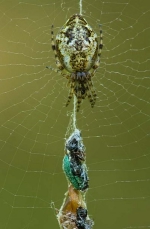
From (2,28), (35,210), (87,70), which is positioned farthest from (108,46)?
(87,70)

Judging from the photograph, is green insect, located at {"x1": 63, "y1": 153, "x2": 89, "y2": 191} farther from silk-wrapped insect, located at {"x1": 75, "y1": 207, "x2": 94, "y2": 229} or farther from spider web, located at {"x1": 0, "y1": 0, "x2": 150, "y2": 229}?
spider web, located at {"x1": 0, "y1": 0, "x2": 150, "y2": 229}

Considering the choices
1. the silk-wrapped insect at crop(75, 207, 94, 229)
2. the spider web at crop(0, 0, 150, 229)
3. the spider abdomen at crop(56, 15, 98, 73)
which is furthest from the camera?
the spider web at crop(0, 0, 150, 229)

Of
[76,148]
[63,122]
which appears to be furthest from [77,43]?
[63,122]

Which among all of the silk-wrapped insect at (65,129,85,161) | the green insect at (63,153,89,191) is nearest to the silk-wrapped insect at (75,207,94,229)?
the green insect at (63,153,89,191)

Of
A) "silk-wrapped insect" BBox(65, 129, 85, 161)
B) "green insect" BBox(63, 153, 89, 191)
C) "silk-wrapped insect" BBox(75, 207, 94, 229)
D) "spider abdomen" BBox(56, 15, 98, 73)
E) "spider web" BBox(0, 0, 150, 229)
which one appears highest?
"spider web" BBox(0, 0, 150, 229)

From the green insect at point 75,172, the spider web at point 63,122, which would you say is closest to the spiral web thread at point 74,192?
the green insect at point 75,172

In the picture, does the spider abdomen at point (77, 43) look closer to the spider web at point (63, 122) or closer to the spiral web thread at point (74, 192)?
the spiral web thread at point (74, 192)

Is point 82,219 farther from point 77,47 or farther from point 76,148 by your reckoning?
point 77,47

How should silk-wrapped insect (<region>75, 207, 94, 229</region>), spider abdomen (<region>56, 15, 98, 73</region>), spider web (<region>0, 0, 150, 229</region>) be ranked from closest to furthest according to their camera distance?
silk-wrapped insect (<region>75, 207, 94, 229</region>), spider abdomen (<region>56, 15, 98, 73</region>), spider web (<region>0, 0, 150, 229</region>)
